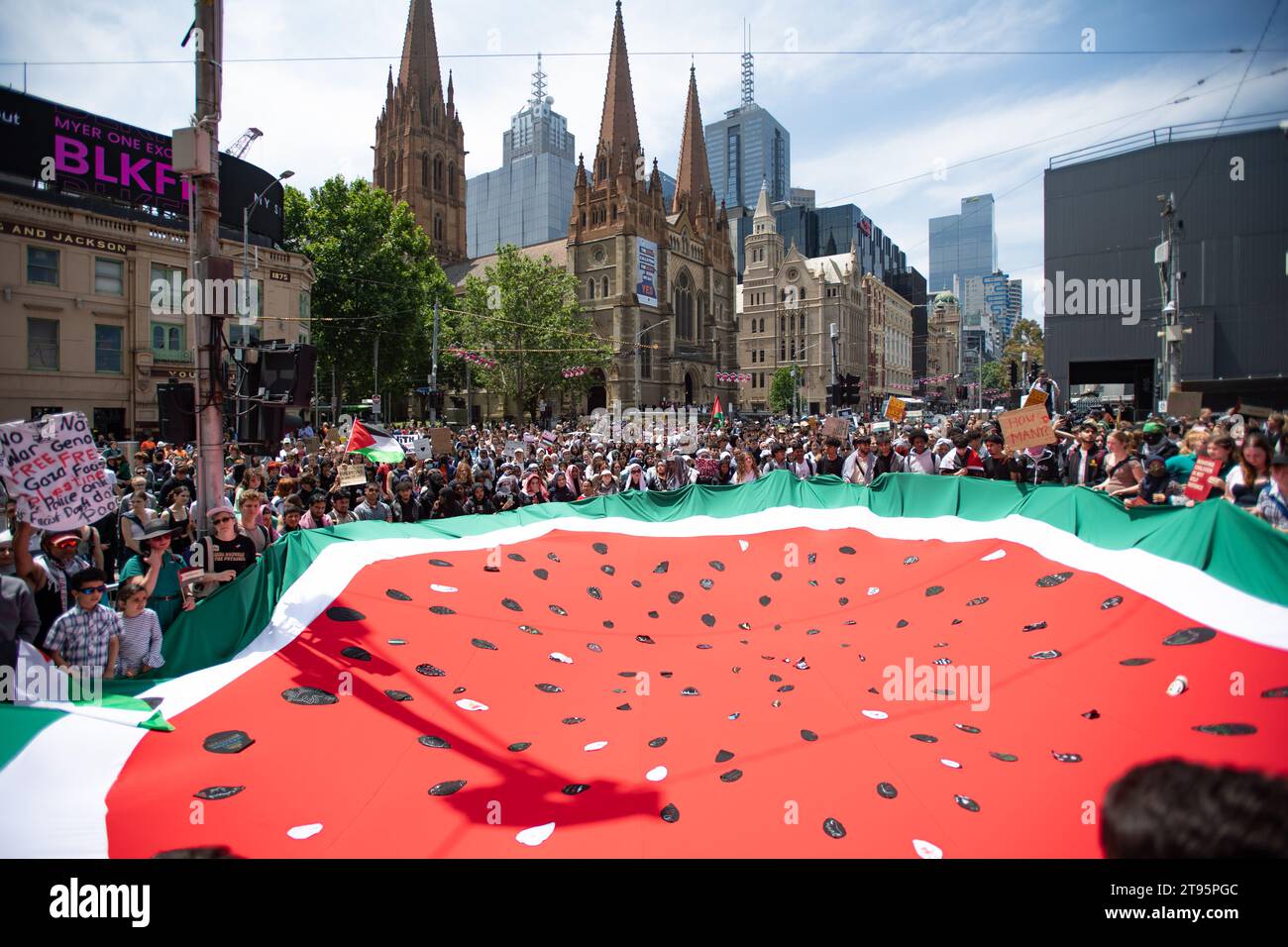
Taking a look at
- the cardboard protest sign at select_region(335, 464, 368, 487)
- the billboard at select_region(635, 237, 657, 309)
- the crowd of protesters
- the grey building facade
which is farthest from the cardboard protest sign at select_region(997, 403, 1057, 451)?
the billboard at select_region(635, 237, 657, 309)

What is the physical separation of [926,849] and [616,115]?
270 ft

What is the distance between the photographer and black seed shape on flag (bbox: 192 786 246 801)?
11.8 ft

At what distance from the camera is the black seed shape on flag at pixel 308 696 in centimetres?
459

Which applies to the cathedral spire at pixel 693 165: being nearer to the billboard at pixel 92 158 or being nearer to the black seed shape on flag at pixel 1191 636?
the billboard at pixel 92 158

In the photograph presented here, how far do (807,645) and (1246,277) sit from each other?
35140 mm

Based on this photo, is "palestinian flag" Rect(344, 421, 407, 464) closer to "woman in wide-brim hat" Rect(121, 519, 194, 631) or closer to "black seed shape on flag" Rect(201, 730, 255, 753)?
"woman in wide-brim hat" Rect(121, 519, 194, 631)

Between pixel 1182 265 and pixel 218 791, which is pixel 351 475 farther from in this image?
pixel 1182 265

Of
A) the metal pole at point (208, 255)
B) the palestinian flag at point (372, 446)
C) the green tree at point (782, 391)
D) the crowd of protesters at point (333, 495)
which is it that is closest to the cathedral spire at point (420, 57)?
the green tree at point (782, 391)

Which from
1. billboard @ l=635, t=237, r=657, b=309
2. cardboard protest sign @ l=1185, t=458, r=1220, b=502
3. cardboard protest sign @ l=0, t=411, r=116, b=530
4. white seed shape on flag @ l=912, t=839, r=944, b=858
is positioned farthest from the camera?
billboard @ l=635, t=237, r=657, b=309

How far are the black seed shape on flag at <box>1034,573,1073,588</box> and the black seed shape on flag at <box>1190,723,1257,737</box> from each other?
92.5 inches

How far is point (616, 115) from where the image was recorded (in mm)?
74125

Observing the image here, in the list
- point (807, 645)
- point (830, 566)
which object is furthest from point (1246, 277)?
point (807, 645)

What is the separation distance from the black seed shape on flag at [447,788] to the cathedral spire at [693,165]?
87.5 m

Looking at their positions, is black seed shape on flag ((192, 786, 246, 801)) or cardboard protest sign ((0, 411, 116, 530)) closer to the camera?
black seed shape on flag ((192, 786, 246, 801))
